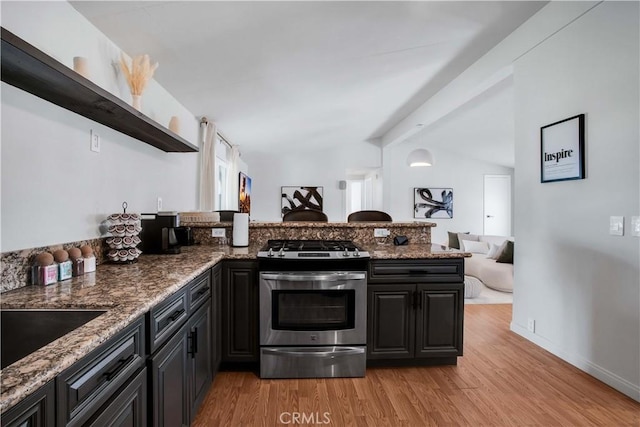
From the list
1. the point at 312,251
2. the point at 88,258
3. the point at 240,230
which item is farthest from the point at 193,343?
the point at 240,230

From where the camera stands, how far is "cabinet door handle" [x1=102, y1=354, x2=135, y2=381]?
3.06 feet

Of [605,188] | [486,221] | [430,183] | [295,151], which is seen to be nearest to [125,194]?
[605,188]

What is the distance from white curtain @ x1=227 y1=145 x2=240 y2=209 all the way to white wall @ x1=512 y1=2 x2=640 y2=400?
4.19 m

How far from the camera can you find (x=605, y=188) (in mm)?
2129

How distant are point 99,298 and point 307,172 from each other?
6433mm

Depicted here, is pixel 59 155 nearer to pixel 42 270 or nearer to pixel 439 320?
pixel 42 270

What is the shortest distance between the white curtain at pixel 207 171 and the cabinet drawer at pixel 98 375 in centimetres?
297

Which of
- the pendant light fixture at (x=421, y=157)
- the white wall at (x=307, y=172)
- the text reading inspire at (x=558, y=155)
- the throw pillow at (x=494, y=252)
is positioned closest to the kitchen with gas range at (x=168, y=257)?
the text reading inspire at (x=558, y=155)

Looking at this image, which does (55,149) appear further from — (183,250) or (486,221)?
(486,221)

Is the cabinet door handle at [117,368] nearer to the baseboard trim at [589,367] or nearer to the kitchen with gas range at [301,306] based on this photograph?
the kitchen with gas range at [301,306]

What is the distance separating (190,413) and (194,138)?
3.04 metres

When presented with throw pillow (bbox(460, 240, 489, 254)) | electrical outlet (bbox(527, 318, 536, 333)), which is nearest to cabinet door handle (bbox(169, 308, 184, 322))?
electrical outlet (bbox(527, 318, 536, 333))

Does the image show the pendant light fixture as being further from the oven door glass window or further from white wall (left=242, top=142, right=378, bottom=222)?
the oven door glass window

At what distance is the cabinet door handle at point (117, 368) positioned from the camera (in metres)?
0.93
